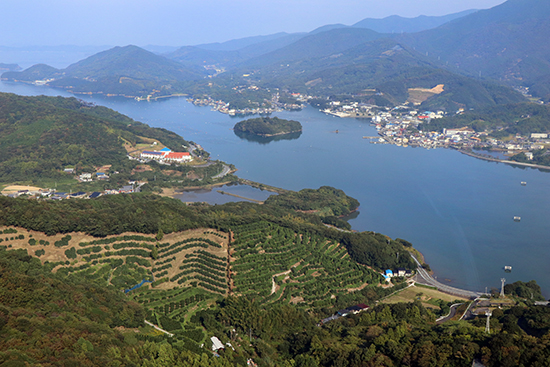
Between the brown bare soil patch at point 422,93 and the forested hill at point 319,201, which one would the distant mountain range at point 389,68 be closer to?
the brown bare soil patch at point 422,93

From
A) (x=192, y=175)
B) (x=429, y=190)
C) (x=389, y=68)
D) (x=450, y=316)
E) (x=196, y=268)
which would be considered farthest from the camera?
(x=389, y=68)

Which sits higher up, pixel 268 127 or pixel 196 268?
pixel 196 268

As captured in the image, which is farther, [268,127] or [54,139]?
[268,127]

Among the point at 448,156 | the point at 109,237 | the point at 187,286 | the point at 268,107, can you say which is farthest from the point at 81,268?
A: the point at 268,107

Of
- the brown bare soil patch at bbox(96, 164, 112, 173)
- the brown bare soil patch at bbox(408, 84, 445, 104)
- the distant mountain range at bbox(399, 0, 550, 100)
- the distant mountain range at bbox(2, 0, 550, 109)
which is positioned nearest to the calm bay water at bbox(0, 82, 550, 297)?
the brown bare soil patch at bbox(96, 164, 112, 173)

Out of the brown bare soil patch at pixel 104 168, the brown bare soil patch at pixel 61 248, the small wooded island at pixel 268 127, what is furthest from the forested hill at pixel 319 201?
the small wooded island at pixel 268 127

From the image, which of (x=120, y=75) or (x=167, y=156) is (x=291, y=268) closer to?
(x=167, y=156)

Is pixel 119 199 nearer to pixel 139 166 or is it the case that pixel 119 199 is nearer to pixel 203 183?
→ pixel 203 183

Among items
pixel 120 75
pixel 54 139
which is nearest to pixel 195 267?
pixel 54 139

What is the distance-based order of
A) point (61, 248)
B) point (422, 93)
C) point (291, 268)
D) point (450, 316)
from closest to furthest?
1. point (61, 248)
2. point (450, 316)
3. point (291, 268)
4. point (422, 93)
